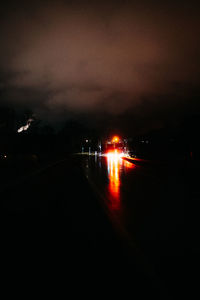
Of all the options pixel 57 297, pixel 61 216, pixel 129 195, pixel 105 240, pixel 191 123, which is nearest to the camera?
pixel 57 297

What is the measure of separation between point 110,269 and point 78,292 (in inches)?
28.0

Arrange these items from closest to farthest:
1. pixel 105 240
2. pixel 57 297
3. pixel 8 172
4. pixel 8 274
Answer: pixel 57 297 → pixel 8 274 → pixel 105 240 → pixel 8 172

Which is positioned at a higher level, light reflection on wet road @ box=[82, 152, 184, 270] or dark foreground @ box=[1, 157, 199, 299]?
dark foreground @ box=[1, 157, 199, 299]

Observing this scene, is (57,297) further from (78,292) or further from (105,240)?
(105,240)

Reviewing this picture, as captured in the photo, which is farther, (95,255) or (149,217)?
(149,217)

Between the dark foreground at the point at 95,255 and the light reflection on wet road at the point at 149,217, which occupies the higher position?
the dark foreground at the point at 95,255

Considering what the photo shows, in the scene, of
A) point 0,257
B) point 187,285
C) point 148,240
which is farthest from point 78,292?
point 148,240

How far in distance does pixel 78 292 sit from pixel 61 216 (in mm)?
3770

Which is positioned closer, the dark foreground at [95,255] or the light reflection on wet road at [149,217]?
the dark foreground at [95,255]

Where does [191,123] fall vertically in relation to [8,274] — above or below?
above

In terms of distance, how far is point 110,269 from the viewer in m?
3.57

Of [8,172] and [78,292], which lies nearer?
[78,292]

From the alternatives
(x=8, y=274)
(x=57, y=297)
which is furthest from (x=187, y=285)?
(x=8, y=274)

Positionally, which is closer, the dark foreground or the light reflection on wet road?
the dark foreground
